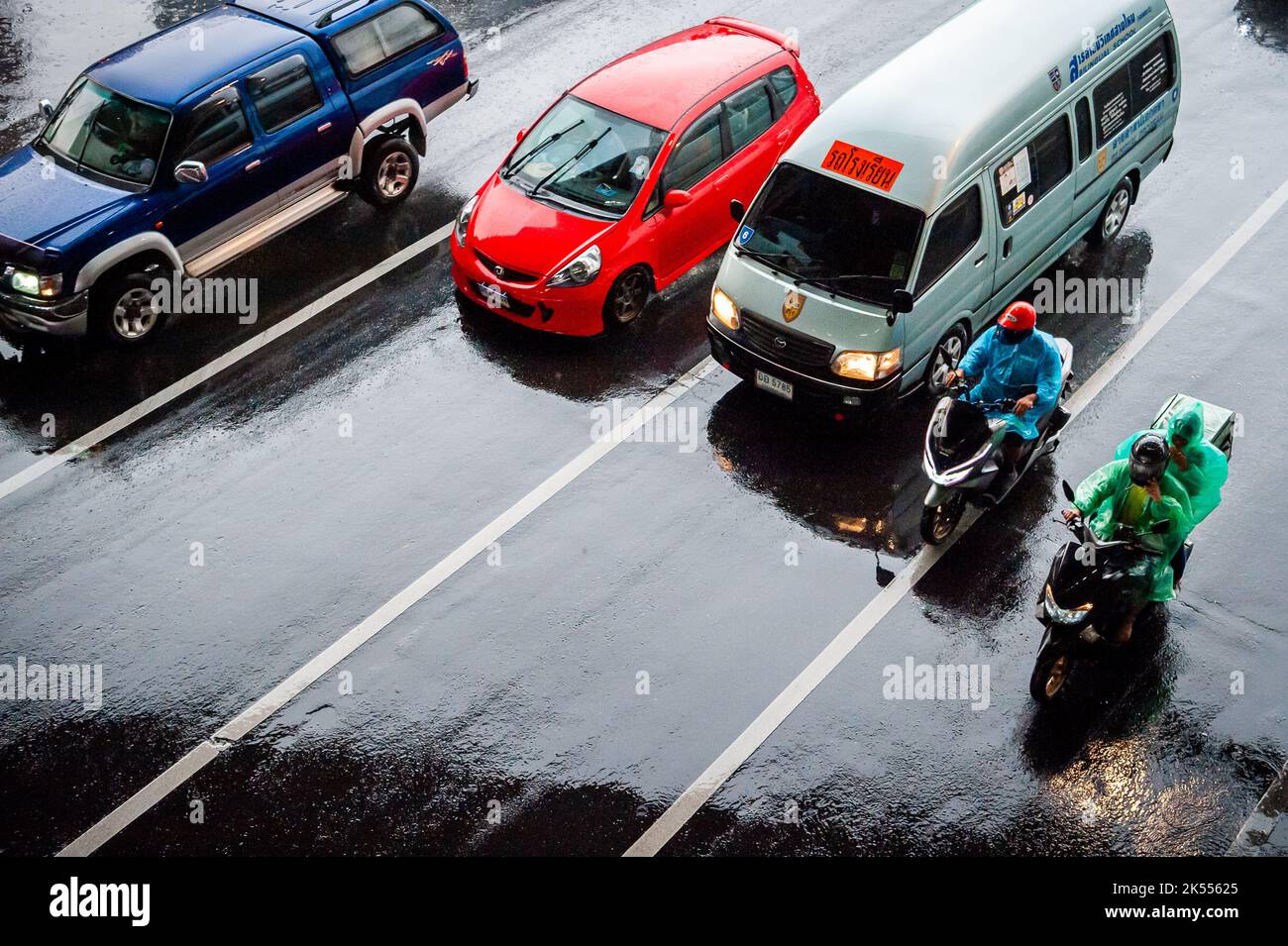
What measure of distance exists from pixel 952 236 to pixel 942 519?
241cm

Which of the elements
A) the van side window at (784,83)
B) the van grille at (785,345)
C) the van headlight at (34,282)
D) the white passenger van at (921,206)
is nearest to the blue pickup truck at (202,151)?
the van headlight at (34,282)

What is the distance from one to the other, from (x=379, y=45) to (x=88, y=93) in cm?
285

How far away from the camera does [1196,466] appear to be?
8.71 metres

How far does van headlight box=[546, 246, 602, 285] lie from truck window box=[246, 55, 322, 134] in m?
3.24

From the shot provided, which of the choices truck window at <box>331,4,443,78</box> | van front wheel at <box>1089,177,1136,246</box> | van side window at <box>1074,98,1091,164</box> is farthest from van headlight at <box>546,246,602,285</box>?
→ van front wheel at <box>1089,177,1136,246</box>

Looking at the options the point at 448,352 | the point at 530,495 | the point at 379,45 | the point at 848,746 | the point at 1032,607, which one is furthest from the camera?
the point at 379,45

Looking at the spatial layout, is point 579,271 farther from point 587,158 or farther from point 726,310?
point 726,310

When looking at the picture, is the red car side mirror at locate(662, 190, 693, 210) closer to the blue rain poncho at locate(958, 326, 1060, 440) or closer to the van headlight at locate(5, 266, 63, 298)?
the blue rain poncho at locate(958, 326, 1060, 440)

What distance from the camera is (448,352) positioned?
486 inches

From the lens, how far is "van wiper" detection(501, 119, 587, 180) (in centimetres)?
1271

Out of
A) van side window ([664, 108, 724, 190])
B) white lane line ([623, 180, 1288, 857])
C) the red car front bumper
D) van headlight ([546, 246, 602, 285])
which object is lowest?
white lane line ([623, 180, 1288, 857])

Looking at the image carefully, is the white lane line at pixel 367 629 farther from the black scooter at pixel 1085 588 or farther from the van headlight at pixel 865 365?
the black scooter at pixel 1085 588
